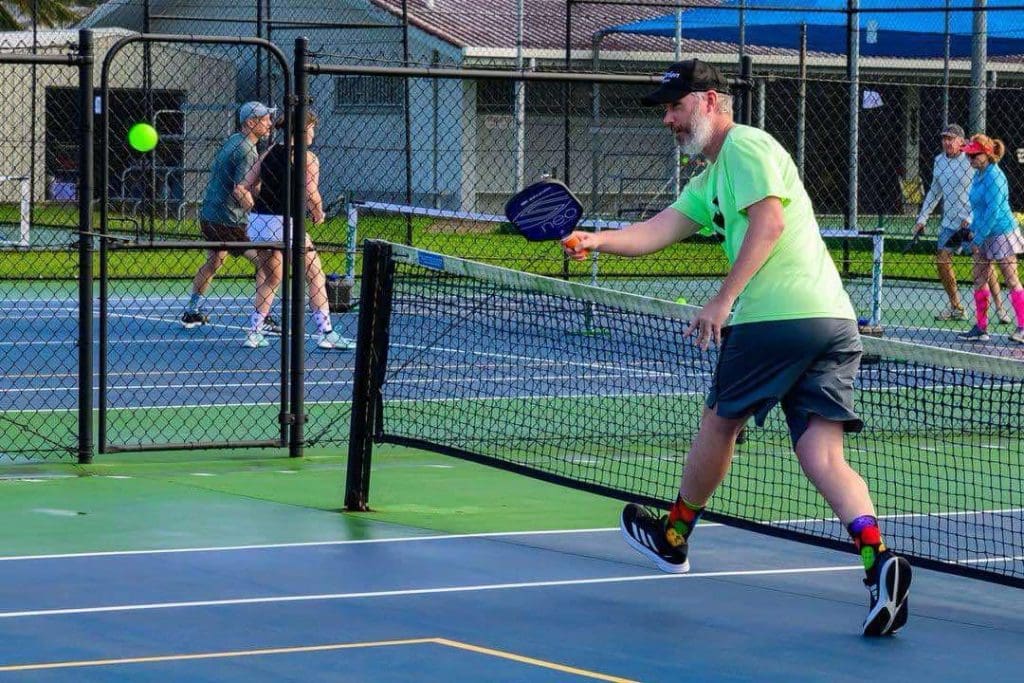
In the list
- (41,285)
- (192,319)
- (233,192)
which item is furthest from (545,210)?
(41,285)

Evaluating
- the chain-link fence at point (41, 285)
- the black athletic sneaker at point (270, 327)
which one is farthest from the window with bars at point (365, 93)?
the black athletic sneaker at point (270, 327)

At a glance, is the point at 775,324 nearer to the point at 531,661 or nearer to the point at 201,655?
the point at 531,661

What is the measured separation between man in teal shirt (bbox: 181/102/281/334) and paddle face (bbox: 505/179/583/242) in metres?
7.35

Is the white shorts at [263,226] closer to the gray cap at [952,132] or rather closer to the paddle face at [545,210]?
the gray cap at [952,132]

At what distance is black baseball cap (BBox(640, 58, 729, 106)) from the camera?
6.58m

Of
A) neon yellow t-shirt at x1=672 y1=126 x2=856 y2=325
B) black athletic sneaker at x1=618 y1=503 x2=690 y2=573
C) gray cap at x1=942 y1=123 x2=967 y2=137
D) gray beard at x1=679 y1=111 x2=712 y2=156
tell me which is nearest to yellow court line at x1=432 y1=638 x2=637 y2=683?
black athletic sneaker at x1=618 y1=503 x2=690 y2=573

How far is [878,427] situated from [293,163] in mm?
3866

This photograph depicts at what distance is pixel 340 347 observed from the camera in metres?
14.8

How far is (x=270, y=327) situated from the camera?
616 inches

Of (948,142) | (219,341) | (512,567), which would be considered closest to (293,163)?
(512,567)

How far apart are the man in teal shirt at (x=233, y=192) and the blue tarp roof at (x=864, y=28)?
6.88 m

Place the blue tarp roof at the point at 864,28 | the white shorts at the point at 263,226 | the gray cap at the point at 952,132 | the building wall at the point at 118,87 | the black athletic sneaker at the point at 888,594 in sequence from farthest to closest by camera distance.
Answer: the building wall at the point at 118,87 < the blue tarp roof at the point at 864,28 < the gray cap at the point at 952,132 < the white shorts at the point at 263,226 < the black athletic sneaker at the point at 888,594

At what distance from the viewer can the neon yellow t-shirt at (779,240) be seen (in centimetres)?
632

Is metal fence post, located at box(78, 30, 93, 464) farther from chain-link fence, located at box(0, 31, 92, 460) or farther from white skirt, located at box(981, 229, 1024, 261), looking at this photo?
white skirt, located at box(981, 229, 1024, 261)
